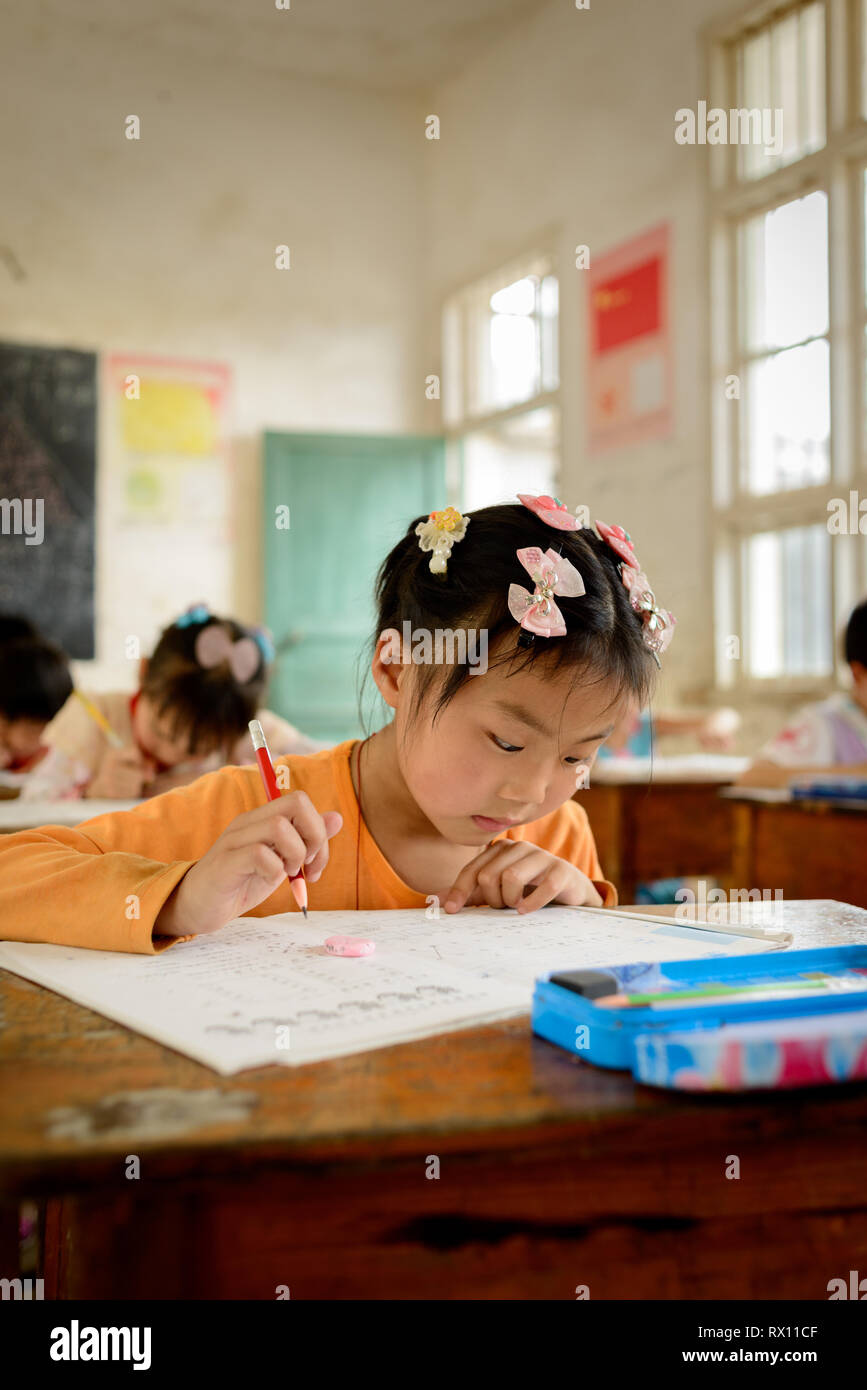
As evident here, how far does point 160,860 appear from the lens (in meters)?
1.08

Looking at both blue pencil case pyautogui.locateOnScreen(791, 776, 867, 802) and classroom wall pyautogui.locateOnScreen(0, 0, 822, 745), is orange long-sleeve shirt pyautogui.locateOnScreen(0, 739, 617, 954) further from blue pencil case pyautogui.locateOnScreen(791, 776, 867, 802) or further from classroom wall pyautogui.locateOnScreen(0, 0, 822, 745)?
classroom wall pyautogui.locateOnScreen(0, 0, 822, 745)

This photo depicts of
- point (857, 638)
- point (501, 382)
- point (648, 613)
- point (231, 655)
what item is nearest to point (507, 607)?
point (648, 613)

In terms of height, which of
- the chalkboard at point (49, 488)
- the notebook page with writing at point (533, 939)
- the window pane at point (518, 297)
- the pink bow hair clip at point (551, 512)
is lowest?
the notebook page with writing at point (533, 939)

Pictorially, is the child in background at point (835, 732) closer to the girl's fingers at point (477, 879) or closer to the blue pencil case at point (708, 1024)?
the girl's fingers at point (477, 879)

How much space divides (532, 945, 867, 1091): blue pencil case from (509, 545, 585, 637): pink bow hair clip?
409 mm

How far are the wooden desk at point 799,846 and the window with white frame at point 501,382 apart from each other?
3249mm

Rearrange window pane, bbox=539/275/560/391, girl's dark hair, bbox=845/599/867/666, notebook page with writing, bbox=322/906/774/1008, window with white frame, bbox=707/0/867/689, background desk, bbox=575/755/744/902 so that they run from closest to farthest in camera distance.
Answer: notebook page with writing, bbox=322/906/774/1008 → girl's dark hair, bbox=845/599/867/666 → background desk, bbox=575/755/744/902 → window with white frame, bbox=707/0/867/689 → window pane, bbox=539/275/560/391

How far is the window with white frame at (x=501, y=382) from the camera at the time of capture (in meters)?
5.62

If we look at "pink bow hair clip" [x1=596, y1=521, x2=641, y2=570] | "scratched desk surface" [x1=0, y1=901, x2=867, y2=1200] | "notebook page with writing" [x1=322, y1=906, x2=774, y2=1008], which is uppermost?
"pink bow hair clip" [x1=596, y1=521, x2=641, y2=570]

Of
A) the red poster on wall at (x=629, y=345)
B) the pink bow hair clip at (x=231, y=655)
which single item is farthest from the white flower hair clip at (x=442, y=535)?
the red poster on wall at (x=629, y=345)

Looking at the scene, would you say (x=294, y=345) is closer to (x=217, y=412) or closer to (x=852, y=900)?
(x=217, y=412)

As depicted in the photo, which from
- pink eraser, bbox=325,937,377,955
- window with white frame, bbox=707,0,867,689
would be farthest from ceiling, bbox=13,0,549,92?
pink eraser, bbox=325,937,377,955

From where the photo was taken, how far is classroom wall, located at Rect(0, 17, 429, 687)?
5477 mm

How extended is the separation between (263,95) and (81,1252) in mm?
6401
